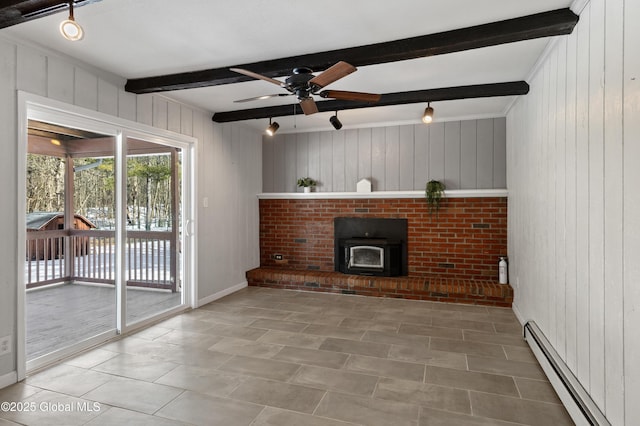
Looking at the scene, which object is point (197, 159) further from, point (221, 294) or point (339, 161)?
point (339, 161)

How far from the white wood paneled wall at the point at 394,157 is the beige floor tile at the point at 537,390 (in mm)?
2991

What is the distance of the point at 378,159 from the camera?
17.9 feet

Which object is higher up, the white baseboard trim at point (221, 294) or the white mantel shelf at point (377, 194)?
the white mantel shelf at point (377, 194)

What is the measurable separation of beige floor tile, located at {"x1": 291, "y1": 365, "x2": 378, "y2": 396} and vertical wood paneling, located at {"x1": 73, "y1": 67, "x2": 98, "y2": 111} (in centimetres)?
298

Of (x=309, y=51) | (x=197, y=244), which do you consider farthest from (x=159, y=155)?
(x=309, y=51)

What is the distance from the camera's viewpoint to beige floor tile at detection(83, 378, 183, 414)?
2312mm

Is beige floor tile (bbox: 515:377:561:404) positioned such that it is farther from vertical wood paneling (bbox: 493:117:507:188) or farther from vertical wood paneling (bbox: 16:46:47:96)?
vertical wood paneling (bbox: 16:46:47:96)

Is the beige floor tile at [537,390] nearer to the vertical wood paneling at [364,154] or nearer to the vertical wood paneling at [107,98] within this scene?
the vertical wood paneling at [364,154]

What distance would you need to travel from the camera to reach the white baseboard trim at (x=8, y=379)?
2.52m

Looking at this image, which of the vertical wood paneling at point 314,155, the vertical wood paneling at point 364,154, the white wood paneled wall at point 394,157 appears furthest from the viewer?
the vertical wood paneling at point 314,155

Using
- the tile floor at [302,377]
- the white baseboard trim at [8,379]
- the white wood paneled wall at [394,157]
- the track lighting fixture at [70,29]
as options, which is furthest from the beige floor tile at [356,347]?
the track lighting fixture at [70,29]

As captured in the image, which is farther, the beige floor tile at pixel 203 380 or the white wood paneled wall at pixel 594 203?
the beige floor tile at pixel 203 380

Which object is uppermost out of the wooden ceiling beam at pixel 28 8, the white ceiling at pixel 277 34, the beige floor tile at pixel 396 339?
the white ceiling at pixel 277 34

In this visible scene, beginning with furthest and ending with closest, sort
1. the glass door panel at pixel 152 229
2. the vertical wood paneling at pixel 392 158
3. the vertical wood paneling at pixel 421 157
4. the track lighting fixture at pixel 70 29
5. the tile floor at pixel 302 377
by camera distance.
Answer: the vertical wood paneling at pixel 392 158, the vertical wood paneling at pixel 421 157, the glass door panel at pixel 152 229, the tile floor at pixel 302 377, the track lighting fixture at pixel 70 29
